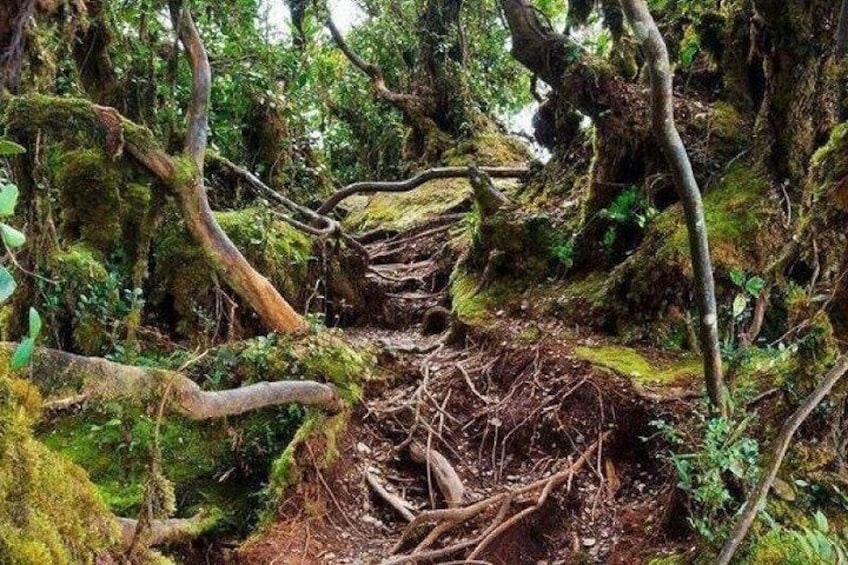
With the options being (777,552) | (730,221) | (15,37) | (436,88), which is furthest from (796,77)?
(436,88)

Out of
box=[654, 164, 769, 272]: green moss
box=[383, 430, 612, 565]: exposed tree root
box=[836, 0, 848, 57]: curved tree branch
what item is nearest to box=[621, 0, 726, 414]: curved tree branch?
box=[836, 0, 848, 57]: curved tree branch

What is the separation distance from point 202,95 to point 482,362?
10.8 ft

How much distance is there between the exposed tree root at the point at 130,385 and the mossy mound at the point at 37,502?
0.24 meters

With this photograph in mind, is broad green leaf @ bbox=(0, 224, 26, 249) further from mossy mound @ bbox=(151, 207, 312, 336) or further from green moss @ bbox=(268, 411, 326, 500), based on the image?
mossy mound @ bbox=(151, 207, 312, 336)

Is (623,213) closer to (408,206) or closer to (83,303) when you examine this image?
(83,303)

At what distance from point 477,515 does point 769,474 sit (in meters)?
1.86

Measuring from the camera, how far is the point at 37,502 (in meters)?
1.64

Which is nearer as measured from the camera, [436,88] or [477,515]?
[477,515]

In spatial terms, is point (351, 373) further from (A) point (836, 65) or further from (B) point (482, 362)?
(A) point (836, 65)

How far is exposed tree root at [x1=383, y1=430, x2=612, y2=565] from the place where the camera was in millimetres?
3727

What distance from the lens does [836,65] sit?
5238 mm

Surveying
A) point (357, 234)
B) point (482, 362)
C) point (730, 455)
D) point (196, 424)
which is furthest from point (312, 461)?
point (357, 234)

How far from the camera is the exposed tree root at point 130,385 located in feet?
6.65

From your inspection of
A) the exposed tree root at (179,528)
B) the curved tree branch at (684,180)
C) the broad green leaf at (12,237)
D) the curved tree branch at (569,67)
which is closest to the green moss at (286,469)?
the exposed tree root at (179,528)
